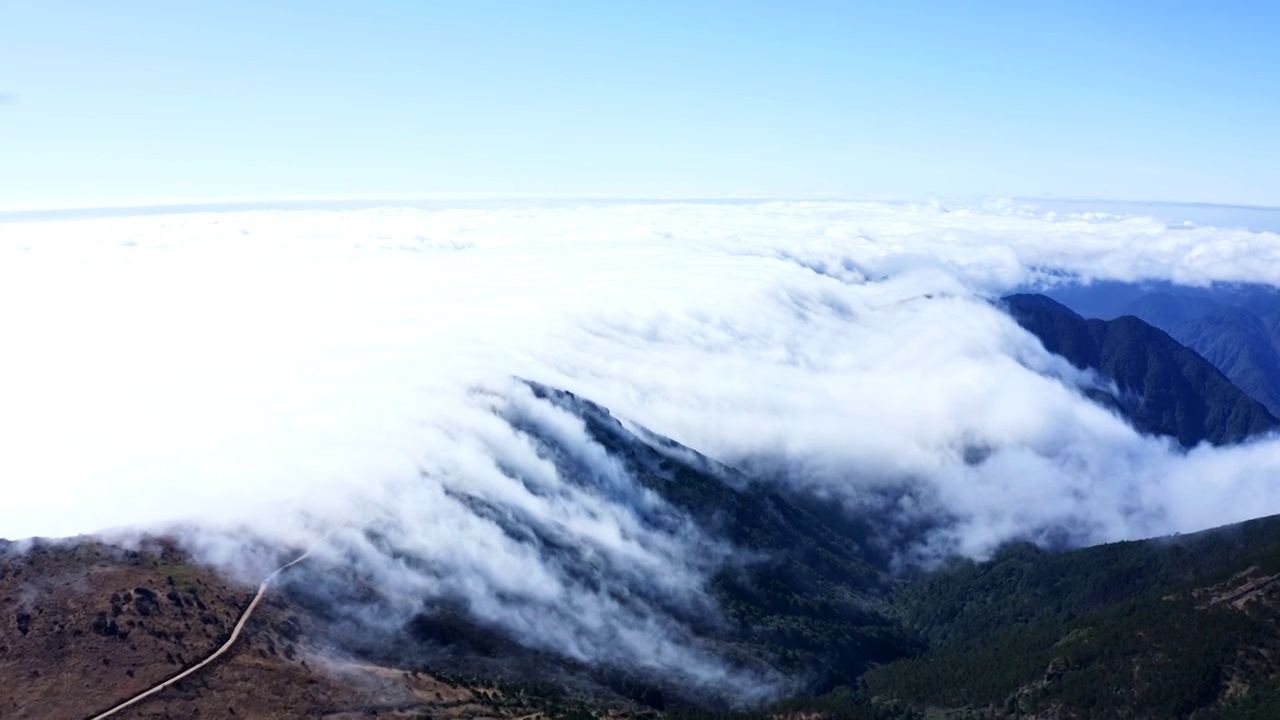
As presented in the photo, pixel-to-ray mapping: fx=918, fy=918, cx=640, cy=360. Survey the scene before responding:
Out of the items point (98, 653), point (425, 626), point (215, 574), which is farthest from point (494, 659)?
point (98, 653)

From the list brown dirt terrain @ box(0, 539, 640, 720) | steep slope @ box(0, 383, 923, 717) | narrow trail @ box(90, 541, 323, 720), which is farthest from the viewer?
steep slope @ box(0, 383, 923, 717)

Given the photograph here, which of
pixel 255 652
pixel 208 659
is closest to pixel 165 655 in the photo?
pixel 208 659

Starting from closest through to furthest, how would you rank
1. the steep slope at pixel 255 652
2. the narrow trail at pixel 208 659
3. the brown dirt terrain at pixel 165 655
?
the narrow trail at pixel 208 659
the brown dirt terrain at pixel 165 655
the steep slope at pixel 255 652

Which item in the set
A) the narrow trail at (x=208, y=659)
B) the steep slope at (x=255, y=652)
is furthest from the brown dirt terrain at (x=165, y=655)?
the narrow trail at (x=208, y=659)

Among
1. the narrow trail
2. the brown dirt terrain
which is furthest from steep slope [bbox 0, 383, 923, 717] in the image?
the narrow trail

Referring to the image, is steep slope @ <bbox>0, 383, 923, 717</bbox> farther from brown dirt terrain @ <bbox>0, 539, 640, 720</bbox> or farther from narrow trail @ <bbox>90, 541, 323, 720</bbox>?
narrow trail @ <bbox>90, 541, 323, 720</bbox>

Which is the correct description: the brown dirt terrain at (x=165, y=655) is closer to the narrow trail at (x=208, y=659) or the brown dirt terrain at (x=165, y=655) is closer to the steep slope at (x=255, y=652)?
the steep slope at (x=255, y=652)

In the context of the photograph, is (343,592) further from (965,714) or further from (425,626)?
(965,714)

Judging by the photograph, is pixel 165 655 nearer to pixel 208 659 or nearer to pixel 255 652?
pixel 208 659
